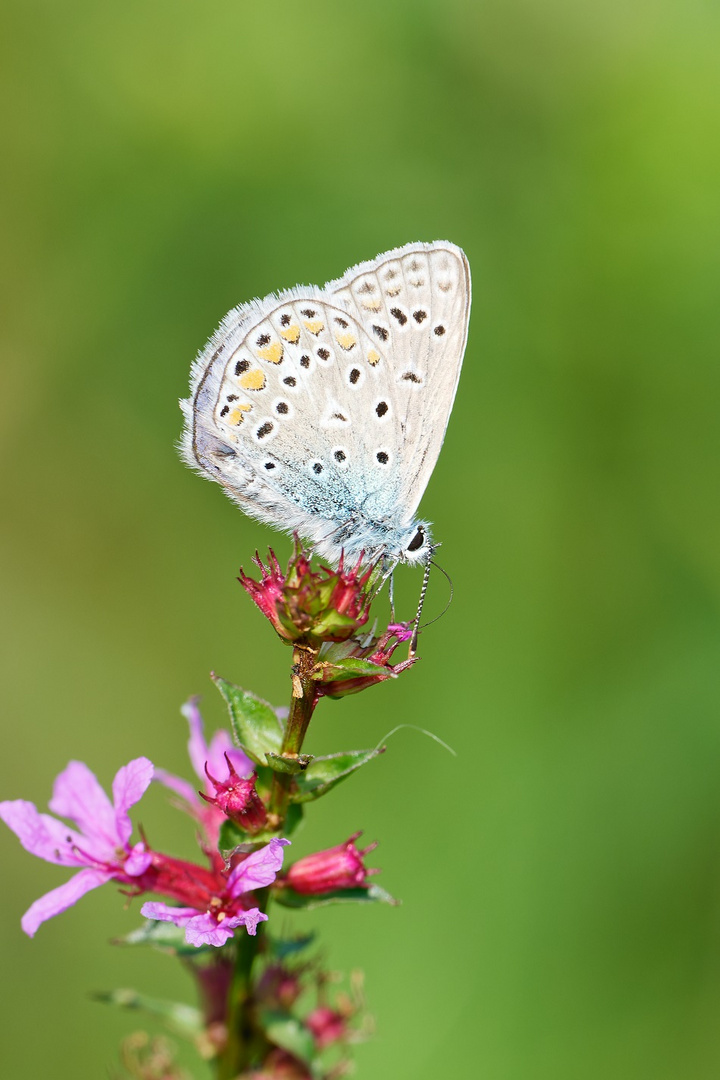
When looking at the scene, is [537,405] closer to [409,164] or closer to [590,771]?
[409,164]

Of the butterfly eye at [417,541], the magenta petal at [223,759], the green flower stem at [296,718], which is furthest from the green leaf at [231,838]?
the butterfly eye at [417,541]

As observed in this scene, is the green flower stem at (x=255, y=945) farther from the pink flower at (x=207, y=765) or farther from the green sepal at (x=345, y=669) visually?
the pink flower at (x=207, y=765)

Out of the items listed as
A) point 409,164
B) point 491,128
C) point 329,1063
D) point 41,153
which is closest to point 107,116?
point 41,153

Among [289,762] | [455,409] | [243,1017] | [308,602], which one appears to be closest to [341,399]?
[308,602]

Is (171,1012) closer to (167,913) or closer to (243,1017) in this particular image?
(243,1017)

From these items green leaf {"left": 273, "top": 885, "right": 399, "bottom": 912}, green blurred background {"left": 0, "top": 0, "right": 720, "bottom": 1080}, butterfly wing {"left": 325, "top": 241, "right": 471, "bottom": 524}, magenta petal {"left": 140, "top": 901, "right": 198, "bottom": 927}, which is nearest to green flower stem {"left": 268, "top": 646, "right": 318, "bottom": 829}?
green leaf {"left": 273, "top": 885, "right": 399, "bottom": 912}
